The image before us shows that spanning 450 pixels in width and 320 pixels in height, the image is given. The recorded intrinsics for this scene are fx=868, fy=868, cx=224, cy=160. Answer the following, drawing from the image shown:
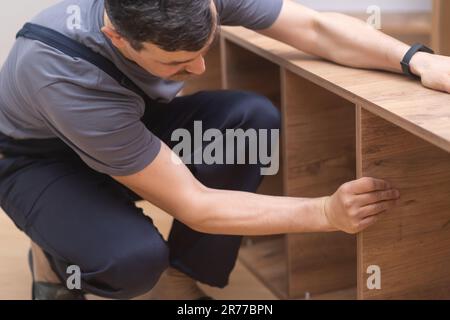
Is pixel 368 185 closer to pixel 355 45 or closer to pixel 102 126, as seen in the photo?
pixel 355 45

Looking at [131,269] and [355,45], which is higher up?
[355,45]

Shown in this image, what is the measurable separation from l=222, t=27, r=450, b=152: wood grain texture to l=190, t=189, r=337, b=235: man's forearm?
0.52ft

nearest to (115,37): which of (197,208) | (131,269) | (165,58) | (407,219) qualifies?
(165,58)

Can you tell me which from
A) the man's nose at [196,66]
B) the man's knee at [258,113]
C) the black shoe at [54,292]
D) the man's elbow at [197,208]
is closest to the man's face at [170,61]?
the man's nose at [196,66]

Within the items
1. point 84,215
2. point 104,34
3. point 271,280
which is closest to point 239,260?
point 271,280

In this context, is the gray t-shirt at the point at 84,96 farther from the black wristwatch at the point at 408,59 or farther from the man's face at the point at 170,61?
the black wristwatch at the point at 408,59

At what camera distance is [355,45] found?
Result: 4.24ft

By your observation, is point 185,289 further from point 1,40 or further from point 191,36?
point 1,40

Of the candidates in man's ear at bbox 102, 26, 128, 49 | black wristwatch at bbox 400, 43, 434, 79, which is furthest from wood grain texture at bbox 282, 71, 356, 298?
man's ear at bbox 102, 26, 128, 49

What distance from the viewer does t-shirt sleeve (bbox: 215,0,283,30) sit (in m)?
1.32

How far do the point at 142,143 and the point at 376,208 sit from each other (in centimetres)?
33

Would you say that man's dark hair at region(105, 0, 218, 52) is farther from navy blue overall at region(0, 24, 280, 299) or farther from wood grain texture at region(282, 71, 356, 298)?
wood grain texture at region(282, 71, 356, 298)

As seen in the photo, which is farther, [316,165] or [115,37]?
[316,165]
